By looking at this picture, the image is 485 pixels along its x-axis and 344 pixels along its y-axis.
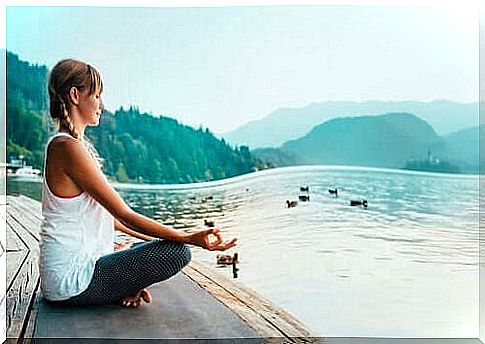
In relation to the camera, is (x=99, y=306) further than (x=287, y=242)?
No

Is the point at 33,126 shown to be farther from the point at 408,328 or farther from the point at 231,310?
the point at 408,328

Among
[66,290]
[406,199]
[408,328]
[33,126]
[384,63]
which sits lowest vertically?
[408,328]

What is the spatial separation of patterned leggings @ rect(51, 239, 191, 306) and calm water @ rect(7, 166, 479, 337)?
0.52m

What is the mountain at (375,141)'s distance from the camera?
13.2ft

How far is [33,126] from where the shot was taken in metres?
4.07

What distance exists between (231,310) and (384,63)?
137cm

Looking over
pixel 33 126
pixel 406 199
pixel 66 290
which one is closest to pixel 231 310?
pixel 66 290

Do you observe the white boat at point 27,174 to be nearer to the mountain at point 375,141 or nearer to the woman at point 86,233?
the woman at point 86,233

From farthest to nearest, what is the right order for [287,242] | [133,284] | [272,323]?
[287,242] → [272,323] → [133,284]

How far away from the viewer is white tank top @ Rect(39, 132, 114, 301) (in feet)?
11.7

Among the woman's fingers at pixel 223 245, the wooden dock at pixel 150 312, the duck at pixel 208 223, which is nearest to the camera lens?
the wooden dock at pixel 150 312

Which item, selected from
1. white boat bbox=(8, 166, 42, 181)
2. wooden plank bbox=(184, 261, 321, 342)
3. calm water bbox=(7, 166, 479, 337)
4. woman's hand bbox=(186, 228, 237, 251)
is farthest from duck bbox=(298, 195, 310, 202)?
white boat bbox=(8, 166, 42, 181)

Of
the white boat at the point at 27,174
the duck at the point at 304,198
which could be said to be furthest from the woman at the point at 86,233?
the duck at the point at 304,198

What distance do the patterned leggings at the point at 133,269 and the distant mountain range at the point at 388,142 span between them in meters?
0.84
